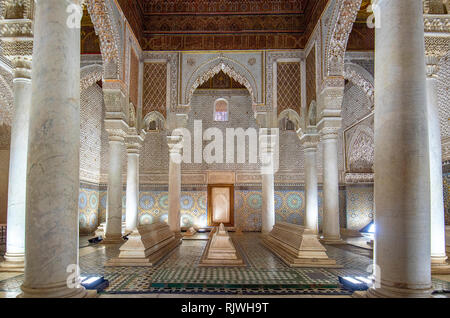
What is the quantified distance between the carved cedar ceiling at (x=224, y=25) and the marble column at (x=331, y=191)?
11.6 feet

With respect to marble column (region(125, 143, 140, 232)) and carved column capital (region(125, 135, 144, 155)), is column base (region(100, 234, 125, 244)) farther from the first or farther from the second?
carved column capital (region(125, 135, 144, 155))

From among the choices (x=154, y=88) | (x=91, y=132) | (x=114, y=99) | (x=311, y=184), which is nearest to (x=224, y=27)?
(x=154, y=88)

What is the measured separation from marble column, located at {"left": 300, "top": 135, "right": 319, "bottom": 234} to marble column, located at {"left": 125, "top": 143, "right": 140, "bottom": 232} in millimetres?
5203

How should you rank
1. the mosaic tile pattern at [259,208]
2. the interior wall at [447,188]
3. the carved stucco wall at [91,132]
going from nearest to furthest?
1. the interior wall at [447,188]
2. the carved stucco wall at [91,132]
3. the mosaic tile pattern at [259,208]

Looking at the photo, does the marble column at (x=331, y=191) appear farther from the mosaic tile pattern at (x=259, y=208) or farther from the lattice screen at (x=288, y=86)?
the mosaic tile pattern at (x=259, y=208)

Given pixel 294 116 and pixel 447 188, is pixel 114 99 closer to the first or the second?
pixel 294 116

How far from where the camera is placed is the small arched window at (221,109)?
1508 centimetres

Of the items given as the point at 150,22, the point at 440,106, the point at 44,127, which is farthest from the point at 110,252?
the point at 440,106

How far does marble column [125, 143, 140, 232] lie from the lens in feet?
35.4

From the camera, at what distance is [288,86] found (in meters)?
10.9

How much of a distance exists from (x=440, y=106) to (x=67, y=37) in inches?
331

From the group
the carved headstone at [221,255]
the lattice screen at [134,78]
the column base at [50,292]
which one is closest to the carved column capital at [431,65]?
the carved headstone at [221,255]

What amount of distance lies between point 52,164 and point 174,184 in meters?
7.42

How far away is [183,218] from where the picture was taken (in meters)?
14.5
